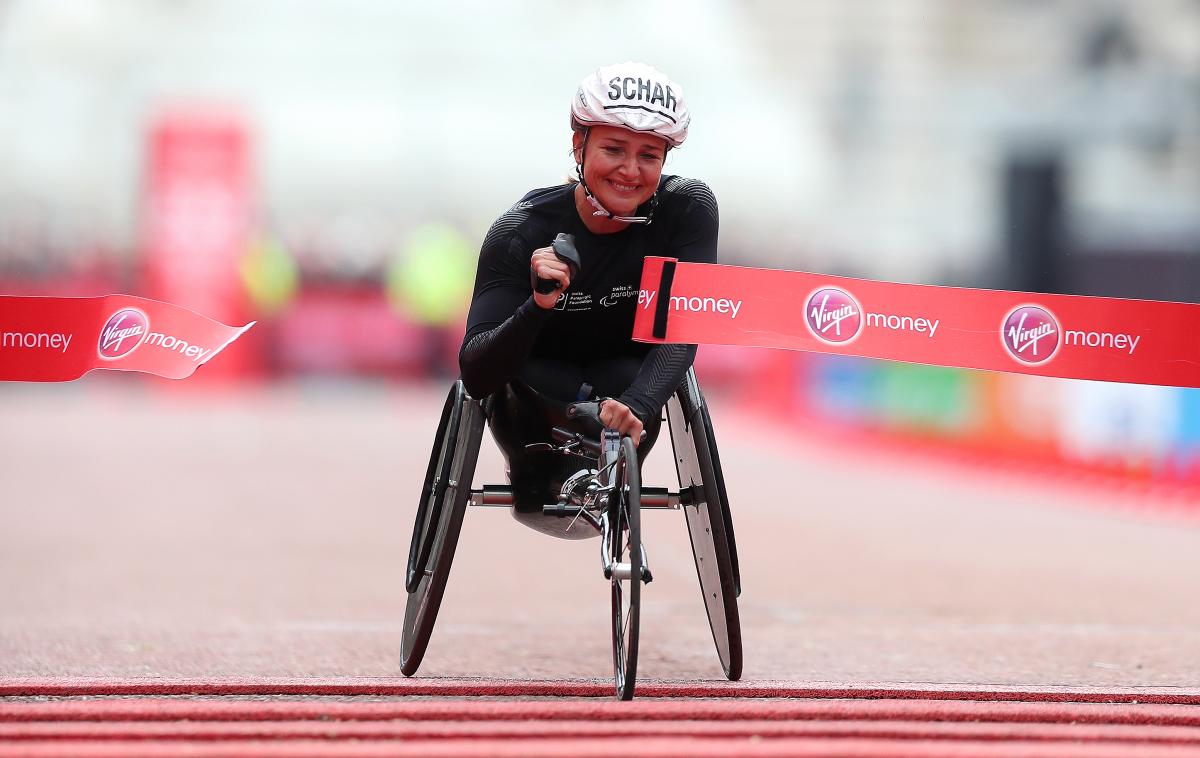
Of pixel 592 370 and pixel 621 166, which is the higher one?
A: pixel 621 166

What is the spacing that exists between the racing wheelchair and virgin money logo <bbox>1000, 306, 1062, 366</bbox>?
3.16 feet

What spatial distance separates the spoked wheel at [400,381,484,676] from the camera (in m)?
4.95

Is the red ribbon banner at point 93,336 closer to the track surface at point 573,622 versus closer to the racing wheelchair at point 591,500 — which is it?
the racing wheelchair at point 591,500

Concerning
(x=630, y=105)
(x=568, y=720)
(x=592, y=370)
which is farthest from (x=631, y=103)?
(x=568, y=720)

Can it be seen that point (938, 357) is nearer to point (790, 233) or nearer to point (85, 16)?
point (790, 233)

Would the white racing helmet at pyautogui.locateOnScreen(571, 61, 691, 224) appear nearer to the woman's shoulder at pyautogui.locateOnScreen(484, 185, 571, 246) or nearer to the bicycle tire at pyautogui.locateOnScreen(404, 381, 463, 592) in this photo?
the woman's shoulder at pyautogui.locateOnScreen(484, 185, 571, 246)

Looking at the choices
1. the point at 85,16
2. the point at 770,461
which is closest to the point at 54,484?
the point at 770,461

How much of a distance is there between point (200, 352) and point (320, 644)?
1621 mm

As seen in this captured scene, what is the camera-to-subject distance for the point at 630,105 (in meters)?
4.75

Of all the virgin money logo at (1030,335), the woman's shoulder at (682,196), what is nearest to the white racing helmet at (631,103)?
the woman's shoulder at (682,196)

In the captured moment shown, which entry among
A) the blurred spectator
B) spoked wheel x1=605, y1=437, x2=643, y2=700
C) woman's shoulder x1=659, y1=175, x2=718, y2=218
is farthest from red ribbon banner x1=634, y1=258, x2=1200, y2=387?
the blurred spectator

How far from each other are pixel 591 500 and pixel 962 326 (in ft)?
4.16

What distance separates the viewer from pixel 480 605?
7969 mm

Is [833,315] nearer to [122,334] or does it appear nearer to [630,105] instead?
[630,105]
